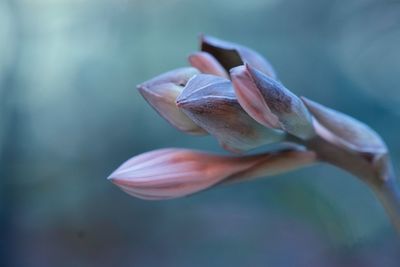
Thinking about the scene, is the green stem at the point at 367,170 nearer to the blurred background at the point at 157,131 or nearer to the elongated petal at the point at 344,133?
the elongated petal at the point at 344,133

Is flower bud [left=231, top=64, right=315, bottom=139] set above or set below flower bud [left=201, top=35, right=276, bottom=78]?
below

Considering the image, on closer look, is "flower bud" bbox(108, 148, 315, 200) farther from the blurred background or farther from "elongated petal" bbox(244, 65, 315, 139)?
the blurred background

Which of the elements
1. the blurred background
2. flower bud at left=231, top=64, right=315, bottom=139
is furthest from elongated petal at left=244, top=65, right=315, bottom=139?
the blurred background

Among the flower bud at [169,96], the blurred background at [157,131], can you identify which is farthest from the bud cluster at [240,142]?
the blurred background at [157,131]

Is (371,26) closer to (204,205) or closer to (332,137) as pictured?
(204,205)

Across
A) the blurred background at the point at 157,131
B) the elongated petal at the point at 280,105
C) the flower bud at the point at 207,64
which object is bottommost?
the blurred background at the point at 157,131

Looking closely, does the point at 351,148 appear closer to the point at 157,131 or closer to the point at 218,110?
the point at 218,110
